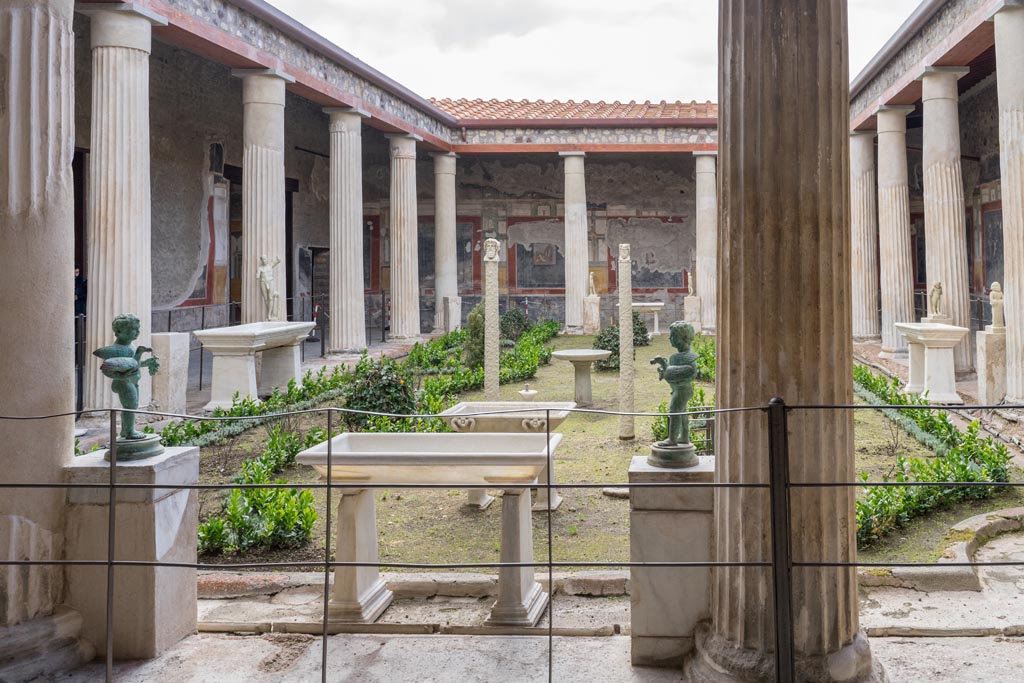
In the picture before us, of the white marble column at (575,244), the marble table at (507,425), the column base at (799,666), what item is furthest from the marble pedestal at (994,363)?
the white marble column at (575,244)

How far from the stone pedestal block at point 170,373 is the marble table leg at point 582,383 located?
170 inches

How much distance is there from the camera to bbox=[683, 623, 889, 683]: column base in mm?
2512

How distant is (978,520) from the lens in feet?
16.2

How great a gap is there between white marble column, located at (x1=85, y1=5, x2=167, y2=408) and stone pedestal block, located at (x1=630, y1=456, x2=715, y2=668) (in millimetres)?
6654

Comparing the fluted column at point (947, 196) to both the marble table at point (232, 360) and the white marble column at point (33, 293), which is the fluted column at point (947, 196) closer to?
the marble table at point (232, 360)

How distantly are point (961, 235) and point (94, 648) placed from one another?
11650mm

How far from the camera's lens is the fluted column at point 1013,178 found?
8312 mm

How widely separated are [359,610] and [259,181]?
840cm

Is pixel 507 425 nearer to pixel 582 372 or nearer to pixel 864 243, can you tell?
pixel 582 372

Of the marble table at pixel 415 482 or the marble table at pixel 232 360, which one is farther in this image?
the marble table at pixel 232 360

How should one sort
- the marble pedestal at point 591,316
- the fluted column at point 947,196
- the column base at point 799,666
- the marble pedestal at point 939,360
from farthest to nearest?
1. the marble pedestal at point 591,316
2. the fluted column at point 947,196
3. the marble pedestal at point 939,360
4. the column base at point 799,666

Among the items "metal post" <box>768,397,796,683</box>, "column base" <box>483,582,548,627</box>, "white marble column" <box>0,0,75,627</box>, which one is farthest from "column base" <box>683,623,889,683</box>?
"white marble column" <box>0,0,75,627</box>

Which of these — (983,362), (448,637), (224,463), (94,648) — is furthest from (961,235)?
(94,648)

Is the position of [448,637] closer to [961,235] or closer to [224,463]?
[224,463]
